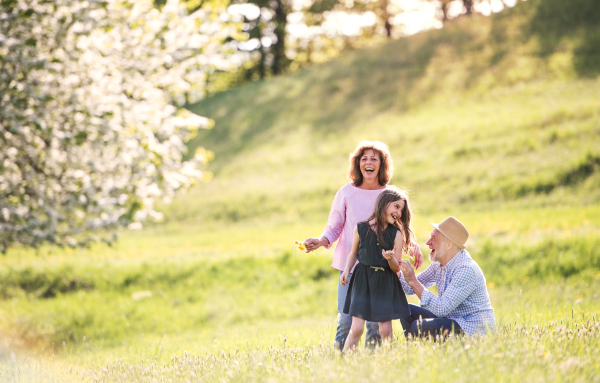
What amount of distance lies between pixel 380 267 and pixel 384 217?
485 millimetres

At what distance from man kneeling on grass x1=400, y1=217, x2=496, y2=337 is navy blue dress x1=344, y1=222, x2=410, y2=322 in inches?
6.7

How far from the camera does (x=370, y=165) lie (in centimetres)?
548

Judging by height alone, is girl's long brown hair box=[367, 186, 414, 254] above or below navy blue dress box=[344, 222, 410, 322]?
above

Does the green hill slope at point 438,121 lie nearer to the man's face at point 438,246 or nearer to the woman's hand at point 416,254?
the woman's hand at point 416,254

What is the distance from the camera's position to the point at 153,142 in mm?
9930

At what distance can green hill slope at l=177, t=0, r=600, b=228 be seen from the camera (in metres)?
20.4

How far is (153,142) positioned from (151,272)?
4.78 m

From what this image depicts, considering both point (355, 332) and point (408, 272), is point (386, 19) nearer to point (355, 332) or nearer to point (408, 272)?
point (408, 272)

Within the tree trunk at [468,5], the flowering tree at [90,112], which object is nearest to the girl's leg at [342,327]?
the flowering tree at [90,112]

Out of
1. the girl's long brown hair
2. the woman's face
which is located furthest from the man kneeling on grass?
the woman's face

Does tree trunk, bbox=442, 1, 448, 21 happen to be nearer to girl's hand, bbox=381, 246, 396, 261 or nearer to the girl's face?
the girl's face

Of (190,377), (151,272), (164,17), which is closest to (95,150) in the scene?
(164,17)

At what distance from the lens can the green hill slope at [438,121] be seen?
66.8 feet

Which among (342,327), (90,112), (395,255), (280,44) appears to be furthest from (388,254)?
(280,44)
